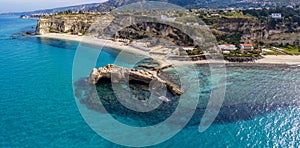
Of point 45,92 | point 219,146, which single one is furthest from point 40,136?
point 219,146

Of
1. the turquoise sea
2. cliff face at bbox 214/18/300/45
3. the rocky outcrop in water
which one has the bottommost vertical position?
the turquoise sea

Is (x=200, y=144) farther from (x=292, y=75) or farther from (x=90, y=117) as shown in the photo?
(x=292, y=75)

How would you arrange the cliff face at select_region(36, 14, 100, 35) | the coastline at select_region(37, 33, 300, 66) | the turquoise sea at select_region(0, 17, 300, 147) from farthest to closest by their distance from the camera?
the cliff face at select_region(36, 14, 100, 35)
the coastline at select_region(37, 33, 300, 66)
the turquoise sea at select_region(0, 17, 300, 147)

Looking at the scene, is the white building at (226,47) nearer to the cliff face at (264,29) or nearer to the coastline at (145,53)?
the coastline at (145,53)

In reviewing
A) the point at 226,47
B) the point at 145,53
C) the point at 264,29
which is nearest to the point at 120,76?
the point at 145,53

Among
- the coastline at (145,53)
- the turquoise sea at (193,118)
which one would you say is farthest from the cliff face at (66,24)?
the turquoise sea at (193,118)

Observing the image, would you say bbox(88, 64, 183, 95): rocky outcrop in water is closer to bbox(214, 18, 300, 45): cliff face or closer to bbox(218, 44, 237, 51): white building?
bbox(218, 44, 237, 51): white building

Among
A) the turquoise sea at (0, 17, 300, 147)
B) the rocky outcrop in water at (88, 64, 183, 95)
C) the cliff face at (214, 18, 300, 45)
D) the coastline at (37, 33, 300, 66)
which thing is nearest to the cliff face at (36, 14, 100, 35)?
the coastline at (37, 33, 300, 66)

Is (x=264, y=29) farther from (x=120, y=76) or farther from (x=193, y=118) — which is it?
(x=193, y=118)
